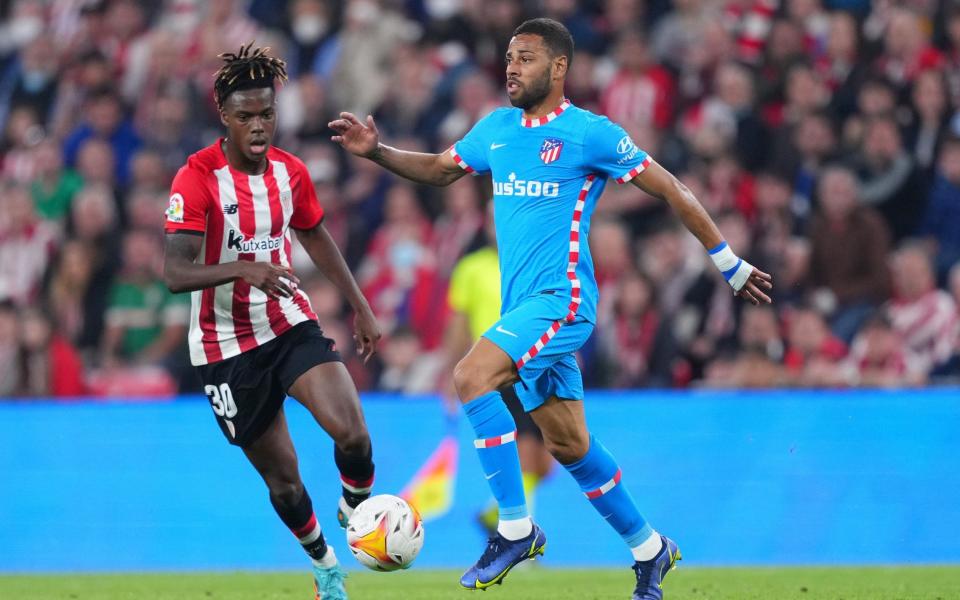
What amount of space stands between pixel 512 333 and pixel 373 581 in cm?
381

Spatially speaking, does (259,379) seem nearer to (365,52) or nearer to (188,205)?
(188,205)

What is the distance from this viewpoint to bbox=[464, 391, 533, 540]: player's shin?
6.75 meters

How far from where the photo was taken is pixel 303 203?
24.8 feet

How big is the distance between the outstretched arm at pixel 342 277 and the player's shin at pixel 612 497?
129cm

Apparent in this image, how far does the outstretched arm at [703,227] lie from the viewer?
683cm

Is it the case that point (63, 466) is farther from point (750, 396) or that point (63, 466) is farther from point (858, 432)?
point (858, 432)

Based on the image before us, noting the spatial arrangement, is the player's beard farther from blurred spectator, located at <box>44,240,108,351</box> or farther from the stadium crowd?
blurred spectator, located at <box>44,240,108,351</box>

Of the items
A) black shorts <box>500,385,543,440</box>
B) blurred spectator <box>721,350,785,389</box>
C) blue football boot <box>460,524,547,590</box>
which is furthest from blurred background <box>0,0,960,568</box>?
blue football boot <box>460,524,547,590</box>

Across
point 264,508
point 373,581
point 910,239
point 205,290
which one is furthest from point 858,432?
point 205,290

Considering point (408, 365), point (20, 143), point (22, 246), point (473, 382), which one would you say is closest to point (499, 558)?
point (473, 382)

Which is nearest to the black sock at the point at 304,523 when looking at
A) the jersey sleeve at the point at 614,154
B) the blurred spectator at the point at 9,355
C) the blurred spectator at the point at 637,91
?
the jersey sleeve at the point at 614,154

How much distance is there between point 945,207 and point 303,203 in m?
6.30

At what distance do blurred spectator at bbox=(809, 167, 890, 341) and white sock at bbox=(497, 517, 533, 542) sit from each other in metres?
5.36

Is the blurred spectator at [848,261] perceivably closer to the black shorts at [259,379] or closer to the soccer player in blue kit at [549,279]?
the soccer player in blue kit at [549,279]
